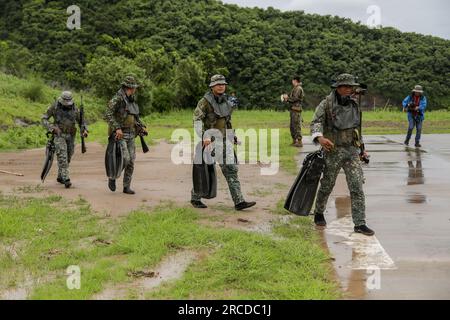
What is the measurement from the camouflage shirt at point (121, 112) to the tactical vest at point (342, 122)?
3.83 meters

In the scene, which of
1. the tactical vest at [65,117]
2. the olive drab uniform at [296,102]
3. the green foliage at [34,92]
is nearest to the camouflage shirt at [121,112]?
the tactical vest at [65,117]

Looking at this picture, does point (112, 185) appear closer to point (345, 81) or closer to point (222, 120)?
point (222, 120)

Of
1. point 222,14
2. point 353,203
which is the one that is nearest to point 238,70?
point 222,14

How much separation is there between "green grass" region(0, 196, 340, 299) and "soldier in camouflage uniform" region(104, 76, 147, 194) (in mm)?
1617

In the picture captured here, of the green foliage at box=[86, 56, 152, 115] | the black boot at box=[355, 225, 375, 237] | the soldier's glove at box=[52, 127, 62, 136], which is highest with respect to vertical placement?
the green foliage at box=[86, 56, 152, 115]

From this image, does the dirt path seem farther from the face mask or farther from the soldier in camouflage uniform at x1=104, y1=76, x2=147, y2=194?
the face mask

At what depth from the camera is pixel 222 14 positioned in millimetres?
52781

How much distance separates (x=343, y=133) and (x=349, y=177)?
0.54 m

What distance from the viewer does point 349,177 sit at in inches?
292

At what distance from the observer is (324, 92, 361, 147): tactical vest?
745 cm

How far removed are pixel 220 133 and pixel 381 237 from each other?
2.82 m

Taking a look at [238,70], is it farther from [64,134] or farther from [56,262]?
[56,262]

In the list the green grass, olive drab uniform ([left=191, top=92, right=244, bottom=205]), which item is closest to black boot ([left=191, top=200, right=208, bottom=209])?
olive drab uniform ([left=191, top=92, right=244, bottom=205])

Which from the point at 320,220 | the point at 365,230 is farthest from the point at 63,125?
the point at 365,230
